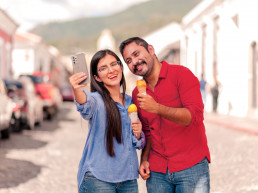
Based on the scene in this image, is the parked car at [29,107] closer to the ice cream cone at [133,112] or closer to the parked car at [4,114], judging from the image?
the parked car at [4,114]

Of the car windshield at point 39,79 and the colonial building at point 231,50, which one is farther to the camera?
the car windshield at point 39,79

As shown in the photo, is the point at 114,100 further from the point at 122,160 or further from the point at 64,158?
the point at 64,158

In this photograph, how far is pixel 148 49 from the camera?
296cm

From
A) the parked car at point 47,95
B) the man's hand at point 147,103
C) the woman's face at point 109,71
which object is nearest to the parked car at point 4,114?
the parked car at point 47,95

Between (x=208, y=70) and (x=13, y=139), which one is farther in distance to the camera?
(x=208, y=70)

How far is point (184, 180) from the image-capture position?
2.83m

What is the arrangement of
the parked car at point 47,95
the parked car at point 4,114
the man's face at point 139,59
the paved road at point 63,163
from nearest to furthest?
the man's face at point 139,59 < the paved road at point 63,163 < the parked car at point 4,114 < the parked car at point 47,95

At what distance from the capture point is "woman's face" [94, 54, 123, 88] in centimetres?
293

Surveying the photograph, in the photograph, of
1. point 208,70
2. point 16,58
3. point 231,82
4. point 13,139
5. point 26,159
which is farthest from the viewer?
point 16,58

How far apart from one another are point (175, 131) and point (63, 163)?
5905 mm

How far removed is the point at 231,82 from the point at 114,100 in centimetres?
1946

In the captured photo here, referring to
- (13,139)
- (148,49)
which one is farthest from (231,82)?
(148,49)

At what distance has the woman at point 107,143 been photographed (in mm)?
2779

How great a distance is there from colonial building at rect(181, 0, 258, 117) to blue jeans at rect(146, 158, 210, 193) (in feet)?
53.0
